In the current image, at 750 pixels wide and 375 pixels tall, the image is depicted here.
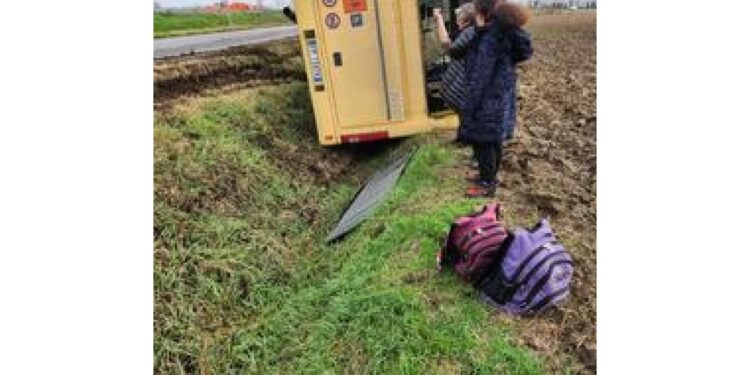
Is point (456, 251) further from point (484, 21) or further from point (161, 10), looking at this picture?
point (161, 10)

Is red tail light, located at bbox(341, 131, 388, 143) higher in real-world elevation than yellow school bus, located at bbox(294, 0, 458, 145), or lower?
lower

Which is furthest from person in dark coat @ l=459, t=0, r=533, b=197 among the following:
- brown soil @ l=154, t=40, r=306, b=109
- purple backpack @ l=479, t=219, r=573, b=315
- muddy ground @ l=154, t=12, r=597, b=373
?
brown soil @ l=154, t=40, r=306, b=109

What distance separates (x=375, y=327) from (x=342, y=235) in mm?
1287

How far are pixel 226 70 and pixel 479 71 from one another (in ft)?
12.1

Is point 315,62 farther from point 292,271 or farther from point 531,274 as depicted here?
point 531,274

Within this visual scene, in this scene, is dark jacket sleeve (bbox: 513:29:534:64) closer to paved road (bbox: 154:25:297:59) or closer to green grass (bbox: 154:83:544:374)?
green grass (bbox: 154:83:544:374)

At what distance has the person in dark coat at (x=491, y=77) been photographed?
362cm

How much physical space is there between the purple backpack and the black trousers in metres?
1.09

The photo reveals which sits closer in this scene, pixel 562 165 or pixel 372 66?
pixel 562 165

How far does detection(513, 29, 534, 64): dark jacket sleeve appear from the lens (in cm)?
364

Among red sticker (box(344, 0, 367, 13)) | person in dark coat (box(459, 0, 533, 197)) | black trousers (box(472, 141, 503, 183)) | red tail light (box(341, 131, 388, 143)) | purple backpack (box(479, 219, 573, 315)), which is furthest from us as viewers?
red tail light (box(341, 131, 388, 143))

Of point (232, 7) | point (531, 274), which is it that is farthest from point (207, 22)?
point (531, 274)

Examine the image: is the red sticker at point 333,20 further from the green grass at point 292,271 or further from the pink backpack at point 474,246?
the pink backpack at point 474,246

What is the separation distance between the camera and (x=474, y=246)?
3012 mm
